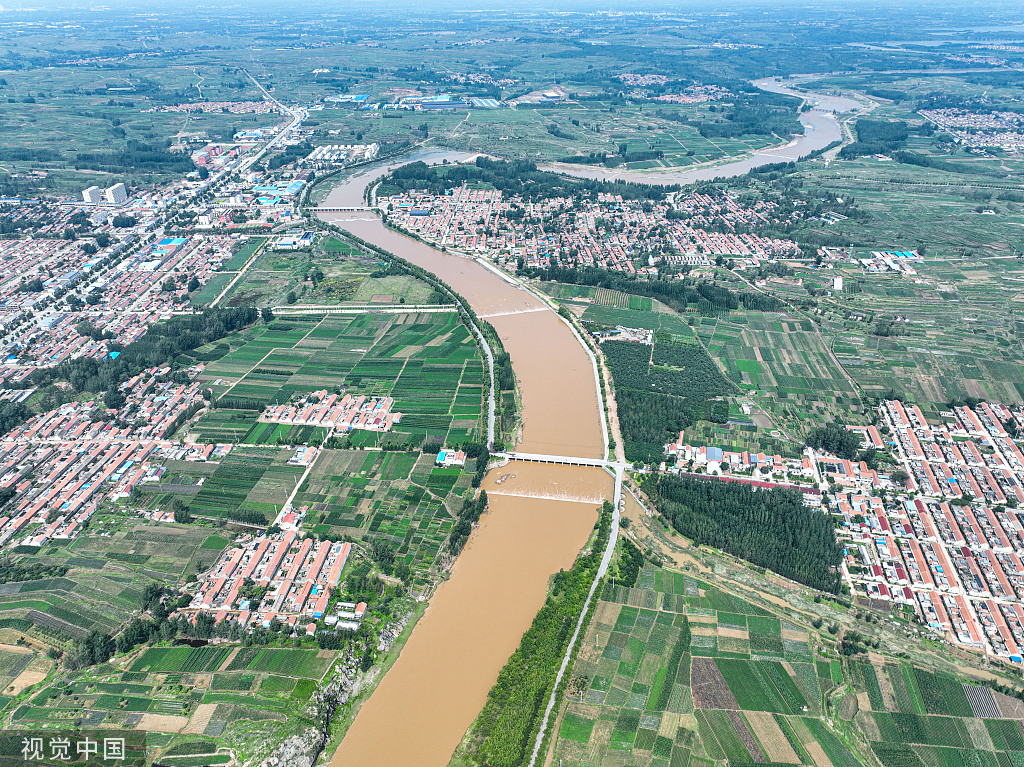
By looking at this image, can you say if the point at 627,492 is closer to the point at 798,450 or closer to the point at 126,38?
the point at 798,450

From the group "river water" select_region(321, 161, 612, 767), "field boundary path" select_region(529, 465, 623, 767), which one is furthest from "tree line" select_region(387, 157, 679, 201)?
"field boundary path" select_region(529, 465, 623, 767)

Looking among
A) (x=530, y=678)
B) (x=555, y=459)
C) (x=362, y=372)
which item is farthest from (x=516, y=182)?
(x=530, y=678)

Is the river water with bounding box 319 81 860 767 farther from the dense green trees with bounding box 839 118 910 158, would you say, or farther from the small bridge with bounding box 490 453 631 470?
the dense green trees with bounding box 839 118 910 158

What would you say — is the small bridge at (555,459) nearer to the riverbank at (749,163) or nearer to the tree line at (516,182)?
the tree line at (516,182)

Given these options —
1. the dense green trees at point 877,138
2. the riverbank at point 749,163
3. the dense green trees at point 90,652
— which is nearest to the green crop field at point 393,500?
the dense green trees at point 90,652

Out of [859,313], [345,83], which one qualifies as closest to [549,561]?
[859,313]

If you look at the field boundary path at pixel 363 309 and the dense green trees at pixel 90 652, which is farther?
the field boundary path at pixel 363 309

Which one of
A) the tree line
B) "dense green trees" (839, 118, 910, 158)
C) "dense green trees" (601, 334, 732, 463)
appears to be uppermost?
"dense green trees" (839, 118, 910, 158)
